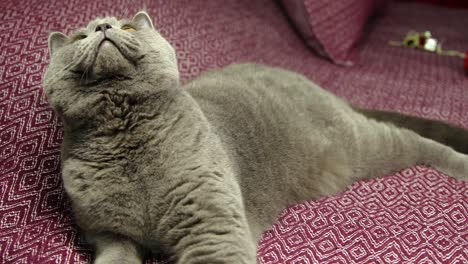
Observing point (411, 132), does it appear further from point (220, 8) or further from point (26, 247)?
point (26, 247)

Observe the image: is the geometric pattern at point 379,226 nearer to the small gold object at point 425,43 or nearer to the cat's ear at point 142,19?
the cat's ear at point 142,19

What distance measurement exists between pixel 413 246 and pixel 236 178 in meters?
0.46

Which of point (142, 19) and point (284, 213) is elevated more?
point (142, 19)

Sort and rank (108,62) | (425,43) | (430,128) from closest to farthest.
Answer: (108,62), (430,128), (425,43)

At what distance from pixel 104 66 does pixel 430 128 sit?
3.92 feet

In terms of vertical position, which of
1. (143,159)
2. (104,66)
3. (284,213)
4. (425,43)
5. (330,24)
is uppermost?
(104,66)

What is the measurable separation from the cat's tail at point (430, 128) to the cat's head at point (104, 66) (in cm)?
90

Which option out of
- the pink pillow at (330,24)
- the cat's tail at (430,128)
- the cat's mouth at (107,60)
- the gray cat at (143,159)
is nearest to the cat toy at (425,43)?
the pink pillow at (330,24)

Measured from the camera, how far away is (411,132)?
5.42 feet

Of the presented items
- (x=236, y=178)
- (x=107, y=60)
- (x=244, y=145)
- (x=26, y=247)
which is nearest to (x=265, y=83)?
(x=244, y=145)

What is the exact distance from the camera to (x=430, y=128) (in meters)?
1.71

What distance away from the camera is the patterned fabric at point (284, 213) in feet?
3.70

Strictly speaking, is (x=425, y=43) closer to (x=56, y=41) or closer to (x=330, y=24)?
(x=330, y=24)

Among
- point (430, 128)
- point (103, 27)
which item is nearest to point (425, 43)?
point (430, 128)
